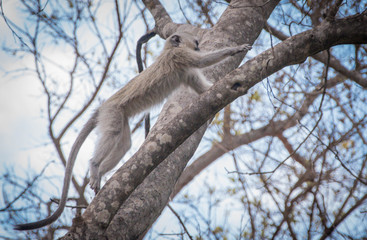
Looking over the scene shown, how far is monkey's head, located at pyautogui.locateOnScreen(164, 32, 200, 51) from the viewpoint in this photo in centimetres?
575

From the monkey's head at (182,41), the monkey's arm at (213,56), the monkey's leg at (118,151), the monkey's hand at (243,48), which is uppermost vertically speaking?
the monkey's head at (182,41)

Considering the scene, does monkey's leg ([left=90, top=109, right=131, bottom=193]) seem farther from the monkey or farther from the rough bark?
the rough bark

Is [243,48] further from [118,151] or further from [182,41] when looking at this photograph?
[118,151]

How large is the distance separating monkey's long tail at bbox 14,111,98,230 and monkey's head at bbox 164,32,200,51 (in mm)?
1770

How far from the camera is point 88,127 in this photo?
17.7 feet

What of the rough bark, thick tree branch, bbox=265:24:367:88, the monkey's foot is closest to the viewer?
the rough bark

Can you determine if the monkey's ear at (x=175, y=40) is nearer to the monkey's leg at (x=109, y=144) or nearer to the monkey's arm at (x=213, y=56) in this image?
the monkey's arm at (x=213, y=56)

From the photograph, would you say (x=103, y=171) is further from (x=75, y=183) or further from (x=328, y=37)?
(x=328, y=37)

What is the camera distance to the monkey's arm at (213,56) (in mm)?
4734

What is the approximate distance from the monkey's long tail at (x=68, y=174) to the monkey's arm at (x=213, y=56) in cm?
188

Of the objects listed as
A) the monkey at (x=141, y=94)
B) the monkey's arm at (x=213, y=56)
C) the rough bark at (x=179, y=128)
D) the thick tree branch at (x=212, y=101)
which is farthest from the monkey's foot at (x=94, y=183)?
the monkey's arm at (x=213, y=56)

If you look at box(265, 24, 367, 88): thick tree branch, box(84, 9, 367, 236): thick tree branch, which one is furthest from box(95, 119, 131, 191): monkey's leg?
box(265, 24, 367, 88): thick tree branch

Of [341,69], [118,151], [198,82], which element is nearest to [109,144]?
[118,151]

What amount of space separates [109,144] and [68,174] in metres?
0.78
